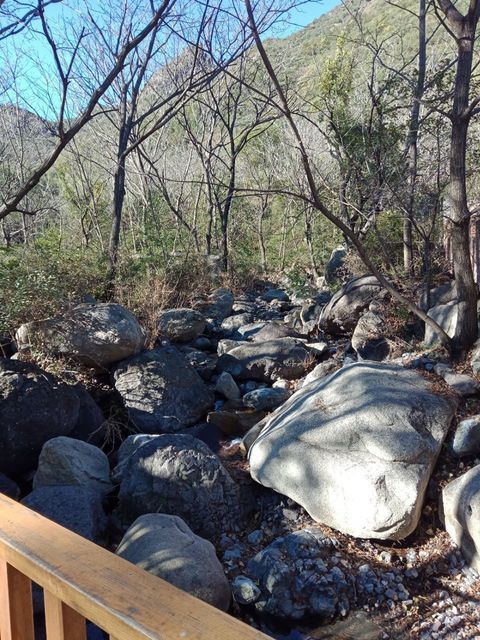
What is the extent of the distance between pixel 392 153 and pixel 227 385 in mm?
3670

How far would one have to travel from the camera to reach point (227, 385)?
648 cm

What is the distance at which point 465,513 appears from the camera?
3510mm

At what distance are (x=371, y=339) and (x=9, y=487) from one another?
12.6 feet

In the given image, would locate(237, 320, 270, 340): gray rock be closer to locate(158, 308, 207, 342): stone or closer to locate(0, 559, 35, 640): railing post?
locate(158, 308, 207, 342): stone

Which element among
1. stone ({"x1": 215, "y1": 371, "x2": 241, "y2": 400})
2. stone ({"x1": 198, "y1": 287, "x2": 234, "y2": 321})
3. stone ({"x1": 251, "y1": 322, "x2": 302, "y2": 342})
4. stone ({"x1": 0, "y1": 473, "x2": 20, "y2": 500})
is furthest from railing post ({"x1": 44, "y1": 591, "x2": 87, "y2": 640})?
stone ({"x1": 198, "y1": 287, "x2": 234, "y2": 321})

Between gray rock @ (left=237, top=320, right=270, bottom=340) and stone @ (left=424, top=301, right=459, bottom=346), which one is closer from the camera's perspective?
stone @ (left=424, top=301, right=459, bottom=346)

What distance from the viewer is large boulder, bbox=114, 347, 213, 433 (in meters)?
5.84

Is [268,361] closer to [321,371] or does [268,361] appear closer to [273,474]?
[321,371]

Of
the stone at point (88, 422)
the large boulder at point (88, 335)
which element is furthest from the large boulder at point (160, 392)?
the stone at point (88, 422)

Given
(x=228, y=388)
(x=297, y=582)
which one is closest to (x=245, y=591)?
(x=297, y=582)

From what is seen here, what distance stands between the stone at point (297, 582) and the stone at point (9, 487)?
6.16 feet

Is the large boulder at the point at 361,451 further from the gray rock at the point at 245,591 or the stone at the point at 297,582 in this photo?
the gray rock at the point at 245,591

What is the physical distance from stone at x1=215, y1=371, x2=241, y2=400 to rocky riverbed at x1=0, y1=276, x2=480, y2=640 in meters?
0.08

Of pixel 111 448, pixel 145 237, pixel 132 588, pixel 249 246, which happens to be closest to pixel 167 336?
pixel 111 448
